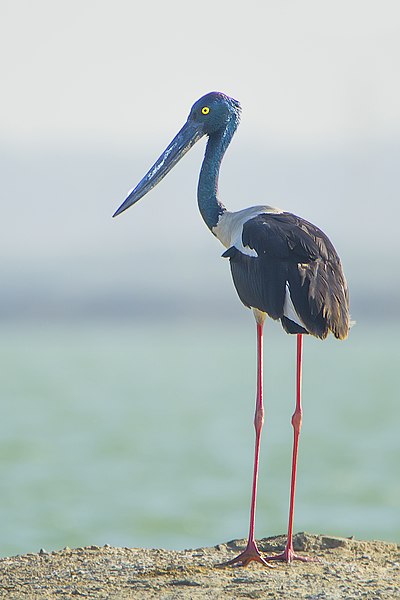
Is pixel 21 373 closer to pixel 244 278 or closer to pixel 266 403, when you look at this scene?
pixel 266 403

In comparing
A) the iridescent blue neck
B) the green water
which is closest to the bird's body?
the iridescent blue neck

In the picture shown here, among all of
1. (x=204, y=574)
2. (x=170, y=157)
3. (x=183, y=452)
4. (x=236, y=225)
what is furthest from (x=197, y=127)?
(x=183, y=452)

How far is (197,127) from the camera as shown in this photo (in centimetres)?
1493

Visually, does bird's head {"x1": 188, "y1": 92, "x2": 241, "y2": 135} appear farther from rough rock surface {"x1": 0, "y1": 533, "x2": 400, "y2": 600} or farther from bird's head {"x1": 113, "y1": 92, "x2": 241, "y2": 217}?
rough rock surface {"x1": 0, "y1": 533, "x2": 400, "y2": 600}

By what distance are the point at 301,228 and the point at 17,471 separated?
26588mm

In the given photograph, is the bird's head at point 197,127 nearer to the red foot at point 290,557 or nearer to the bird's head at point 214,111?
the bird's head at point 214,111

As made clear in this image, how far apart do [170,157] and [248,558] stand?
4514mm

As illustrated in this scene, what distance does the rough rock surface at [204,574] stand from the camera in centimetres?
1140

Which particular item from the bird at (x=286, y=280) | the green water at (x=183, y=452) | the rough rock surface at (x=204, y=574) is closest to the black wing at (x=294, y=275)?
the bird at (x=286, y=280)

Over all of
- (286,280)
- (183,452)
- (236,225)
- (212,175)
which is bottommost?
(286,280)

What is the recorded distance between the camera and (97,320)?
182 meters

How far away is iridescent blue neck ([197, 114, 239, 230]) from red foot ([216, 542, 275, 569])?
3400 mm

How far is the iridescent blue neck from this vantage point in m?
14.6

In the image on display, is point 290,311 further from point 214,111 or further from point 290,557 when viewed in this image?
point 214,111
